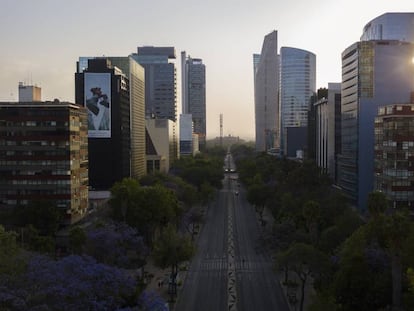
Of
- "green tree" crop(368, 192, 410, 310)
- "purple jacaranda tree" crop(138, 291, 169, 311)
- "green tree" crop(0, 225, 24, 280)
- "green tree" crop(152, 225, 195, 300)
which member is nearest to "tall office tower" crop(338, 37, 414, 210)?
"green tree" crop(152, 225, 195, 300)

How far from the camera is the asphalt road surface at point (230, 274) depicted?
40.2 metres

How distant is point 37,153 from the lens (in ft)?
210

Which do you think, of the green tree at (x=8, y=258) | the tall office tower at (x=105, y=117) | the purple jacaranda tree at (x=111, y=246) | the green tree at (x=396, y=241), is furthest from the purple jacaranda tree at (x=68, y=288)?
the tall office tower at (x=105, y=117)

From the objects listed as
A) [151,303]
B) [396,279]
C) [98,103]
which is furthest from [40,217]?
[396,279]

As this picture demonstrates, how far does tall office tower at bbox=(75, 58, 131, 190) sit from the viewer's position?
84.8 meters

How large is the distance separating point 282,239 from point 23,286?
2842 centimetres

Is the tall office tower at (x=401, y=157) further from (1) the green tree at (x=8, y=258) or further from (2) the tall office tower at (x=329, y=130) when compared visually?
(1) the green tree at (x=8, y=258)

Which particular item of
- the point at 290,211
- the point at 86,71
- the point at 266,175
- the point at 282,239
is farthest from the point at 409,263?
the point at 266,175

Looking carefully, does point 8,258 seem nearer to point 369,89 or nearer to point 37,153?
point 37,153

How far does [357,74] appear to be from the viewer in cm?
7412

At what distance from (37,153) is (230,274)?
3094 cm

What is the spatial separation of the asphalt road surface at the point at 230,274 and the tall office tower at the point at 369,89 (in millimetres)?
17707

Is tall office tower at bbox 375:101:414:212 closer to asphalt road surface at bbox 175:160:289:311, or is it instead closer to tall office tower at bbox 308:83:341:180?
asphalt road surface at bbox 175:160:289:311

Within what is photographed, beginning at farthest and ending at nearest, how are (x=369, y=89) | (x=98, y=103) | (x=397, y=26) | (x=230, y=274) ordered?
(x=397, y=26), (x=98, y=103), (x=369, y=89), (x=230, y=274)
